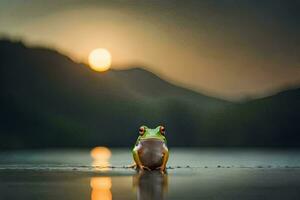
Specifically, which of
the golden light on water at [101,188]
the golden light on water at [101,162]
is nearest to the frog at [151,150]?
the golden light on water at [101,162]

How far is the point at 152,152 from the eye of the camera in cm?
3288

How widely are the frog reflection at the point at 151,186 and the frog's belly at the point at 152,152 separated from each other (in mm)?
1163

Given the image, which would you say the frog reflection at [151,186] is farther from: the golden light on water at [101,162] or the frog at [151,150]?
the golden light on water at [101,162]

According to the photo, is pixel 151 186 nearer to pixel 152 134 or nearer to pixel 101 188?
pixel 101 188

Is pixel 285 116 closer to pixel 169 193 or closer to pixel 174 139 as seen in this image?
pixel 174 139

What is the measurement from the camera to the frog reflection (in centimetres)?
2042

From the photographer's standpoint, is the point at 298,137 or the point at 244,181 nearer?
the point at 244,181

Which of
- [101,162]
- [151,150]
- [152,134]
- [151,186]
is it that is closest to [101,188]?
[151,186]

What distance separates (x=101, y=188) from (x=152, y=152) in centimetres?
966

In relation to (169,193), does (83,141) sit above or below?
above

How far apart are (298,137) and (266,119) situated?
18.1m

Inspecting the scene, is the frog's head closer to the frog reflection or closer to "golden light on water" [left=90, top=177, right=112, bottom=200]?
the frog reflection

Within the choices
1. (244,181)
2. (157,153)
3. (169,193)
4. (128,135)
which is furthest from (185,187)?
(128,135)

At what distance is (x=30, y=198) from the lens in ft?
64.7
